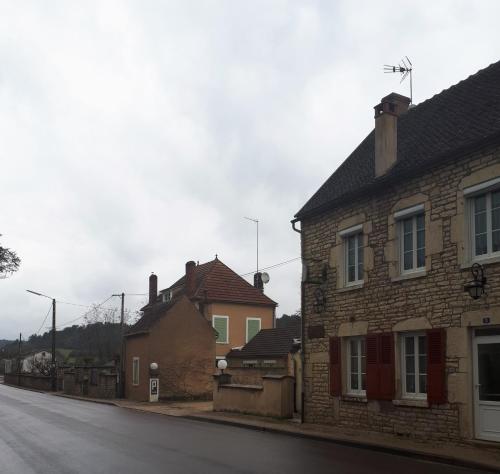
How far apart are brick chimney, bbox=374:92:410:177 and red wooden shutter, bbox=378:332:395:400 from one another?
4.14 m

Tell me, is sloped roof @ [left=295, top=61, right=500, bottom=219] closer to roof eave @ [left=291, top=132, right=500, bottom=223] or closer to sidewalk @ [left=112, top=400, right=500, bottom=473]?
roof eave @ [left=291, top=132, right=500, bottom=223]

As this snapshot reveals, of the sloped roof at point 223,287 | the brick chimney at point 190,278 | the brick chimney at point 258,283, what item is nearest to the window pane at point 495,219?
the brick chimney at point 190,278

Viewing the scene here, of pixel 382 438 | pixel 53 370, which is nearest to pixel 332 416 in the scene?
pixel 382 438

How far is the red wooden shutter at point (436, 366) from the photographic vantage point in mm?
13242

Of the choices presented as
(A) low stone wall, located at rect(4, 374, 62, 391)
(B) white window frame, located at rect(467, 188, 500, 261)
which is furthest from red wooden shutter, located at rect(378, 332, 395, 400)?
(A) low stone wall, located at rect(4, 374, 62, 391)

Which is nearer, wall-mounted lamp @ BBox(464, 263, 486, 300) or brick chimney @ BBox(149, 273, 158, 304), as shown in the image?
wall-mounted lamp @ BBox(464, 263, 486, 300)

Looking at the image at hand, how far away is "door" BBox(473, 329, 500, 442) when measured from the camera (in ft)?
40.4

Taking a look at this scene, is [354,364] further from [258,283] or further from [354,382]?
[258,283]

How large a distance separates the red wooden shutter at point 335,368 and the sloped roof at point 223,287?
2539cm

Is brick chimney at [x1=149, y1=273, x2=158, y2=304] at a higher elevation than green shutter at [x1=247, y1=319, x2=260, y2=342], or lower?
higher

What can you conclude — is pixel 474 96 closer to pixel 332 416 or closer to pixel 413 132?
pixel 413 132

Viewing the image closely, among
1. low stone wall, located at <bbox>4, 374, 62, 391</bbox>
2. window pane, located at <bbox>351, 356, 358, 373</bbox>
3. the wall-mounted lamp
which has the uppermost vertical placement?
the wall-mounted lamp

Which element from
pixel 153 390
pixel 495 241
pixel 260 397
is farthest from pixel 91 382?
pixel 495 241

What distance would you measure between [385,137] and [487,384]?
6.77 m
